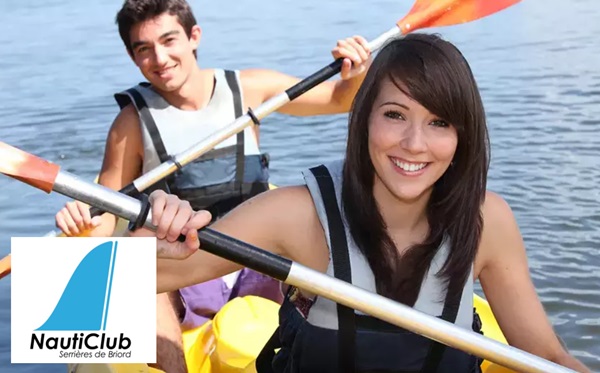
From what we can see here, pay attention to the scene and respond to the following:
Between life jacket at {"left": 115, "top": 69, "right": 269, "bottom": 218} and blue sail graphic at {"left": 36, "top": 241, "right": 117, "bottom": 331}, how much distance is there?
1.02 metres

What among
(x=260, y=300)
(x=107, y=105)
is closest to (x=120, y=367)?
(x=260, y=300)

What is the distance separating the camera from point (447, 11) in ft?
11.3

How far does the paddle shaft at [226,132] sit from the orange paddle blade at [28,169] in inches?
A: 47.0

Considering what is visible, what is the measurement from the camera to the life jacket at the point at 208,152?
3.22 m

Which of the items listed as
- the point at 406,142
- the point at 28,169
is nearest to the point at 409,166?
the point at 406,142

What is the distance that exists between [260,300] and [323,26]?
7.18 m

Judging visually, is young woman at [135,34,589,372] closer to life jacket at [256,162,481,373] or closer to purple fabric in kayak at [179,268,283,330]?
life jacket at [256,162,481,373]

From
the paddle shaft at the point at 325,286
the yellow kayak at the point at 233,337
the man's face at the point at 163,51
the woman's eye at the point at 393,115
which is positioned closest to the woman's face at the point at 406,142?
the woman's eye at the point at 393,115

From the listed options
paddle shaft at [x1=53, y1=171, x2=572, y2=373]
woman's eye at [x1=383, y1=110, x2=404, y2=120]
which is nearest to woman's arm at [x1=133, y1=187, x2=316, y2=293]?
paddle shaft at [x1=53, y1=171, x2=572, y2=373]

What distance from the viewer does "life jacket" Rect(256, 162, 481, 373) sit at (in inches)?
80.6

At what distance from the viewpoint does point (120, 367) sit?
2.37 metres

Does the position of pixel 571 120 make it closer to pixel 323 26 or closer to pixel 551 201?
pixel 551 201

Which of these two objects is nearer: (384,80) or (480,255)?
(384,80)

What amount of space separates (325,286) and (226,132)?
1.40 m
